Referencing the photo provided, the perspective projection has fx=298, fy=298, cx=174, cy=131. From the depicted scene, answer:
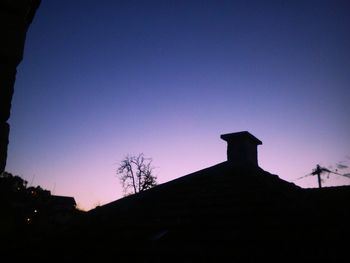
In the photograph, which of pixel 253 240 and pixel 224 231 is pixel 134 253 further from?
pixel 253 240

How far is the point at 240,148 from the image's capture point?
962cm

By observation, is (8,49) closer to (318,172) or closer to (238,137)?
(238,137)

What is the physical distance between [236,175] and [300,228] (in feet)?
9.78

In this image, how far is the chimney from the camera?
9.53 meters

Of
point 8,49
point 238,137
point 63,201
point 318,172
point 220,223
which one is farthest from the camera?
point 63,201

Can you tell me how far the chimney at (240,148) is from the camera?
9.53 metres

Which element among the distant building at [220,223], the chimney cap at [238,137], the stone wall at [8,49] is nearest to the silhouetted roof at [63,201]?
the distant building at [220,223]

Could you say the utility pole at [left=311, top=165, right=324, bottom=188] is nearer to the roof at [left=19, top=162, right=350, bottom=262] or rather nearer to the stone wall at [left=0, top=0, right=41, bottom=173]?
the roof at [left=19, top=162, right=350, bottom=262]

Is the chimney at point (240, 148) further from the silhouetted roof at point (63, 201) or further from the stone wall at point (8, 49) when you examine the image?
the silhouetted roof at point (63, 201)

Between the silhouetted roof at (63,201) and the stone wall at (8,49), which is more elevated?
the silhouetted roof at (63,201)

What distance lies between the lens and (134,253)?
5973 mm

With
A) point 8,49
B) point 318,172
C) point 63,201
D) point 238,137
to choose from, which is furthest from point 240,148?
point 63,201

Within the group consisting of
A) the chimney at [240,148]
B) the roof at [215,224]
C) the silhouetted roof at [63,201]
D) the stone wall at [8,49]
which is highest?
the silhouetted roof at [63,201]

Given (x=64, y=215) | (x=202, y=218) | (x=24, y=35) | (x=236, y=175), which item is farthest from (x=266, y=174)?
(x=64, y=215)
